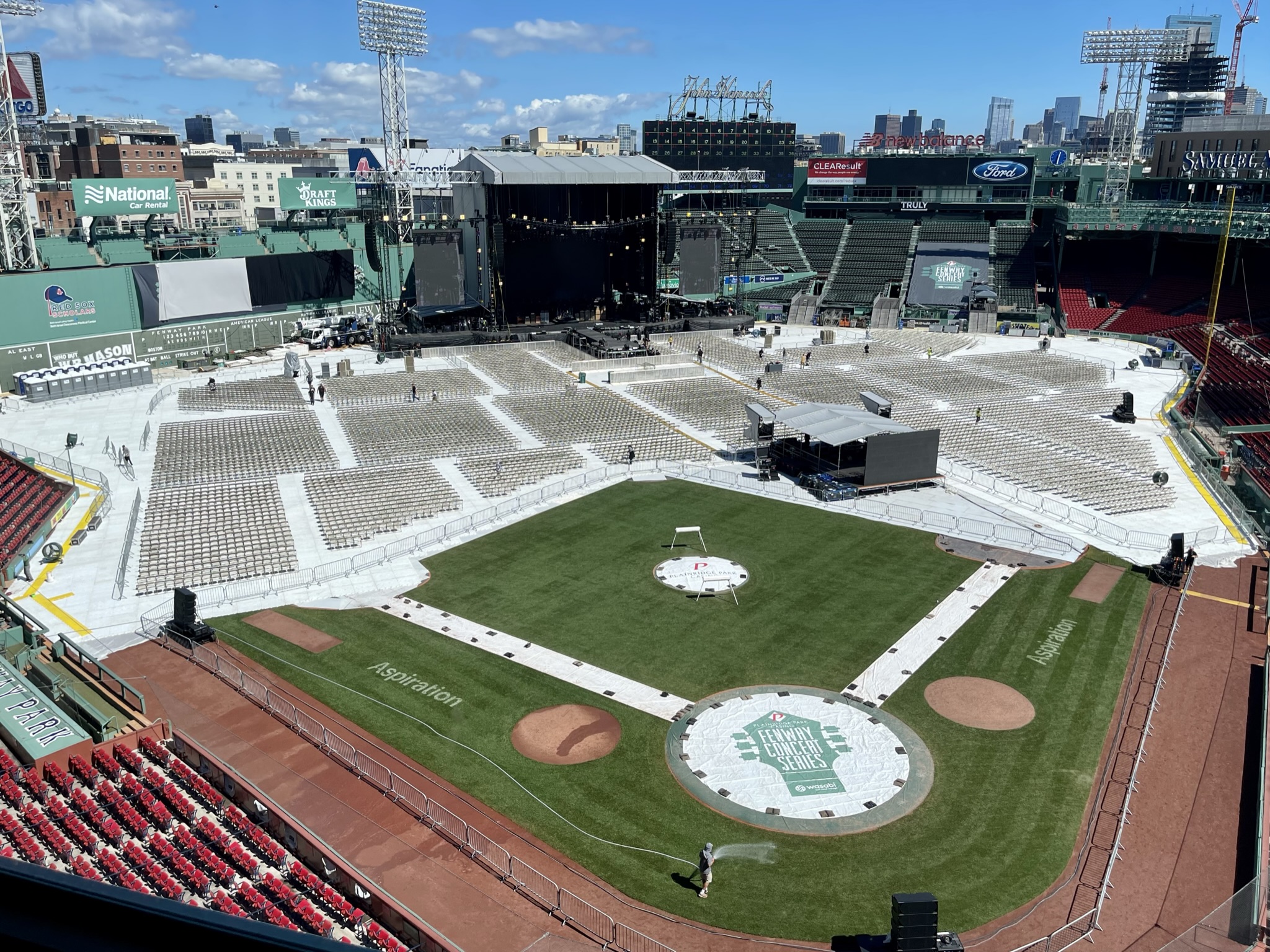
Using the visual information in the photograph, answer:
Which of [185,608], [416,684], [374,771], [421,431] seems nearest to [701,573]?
[416,684]

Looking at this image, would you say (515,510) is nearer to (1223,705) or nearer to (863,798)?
(863,798)

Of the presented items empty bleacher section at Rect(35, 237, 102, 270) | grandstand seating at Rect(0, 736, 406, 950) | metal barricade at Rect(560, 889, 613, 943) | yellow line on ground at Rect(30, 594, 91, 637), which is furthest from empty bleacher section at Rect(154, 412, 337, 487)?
metal barricade at Rect(560, 889, 613, 943)

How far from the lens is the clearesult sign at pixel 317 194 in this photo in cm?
8838

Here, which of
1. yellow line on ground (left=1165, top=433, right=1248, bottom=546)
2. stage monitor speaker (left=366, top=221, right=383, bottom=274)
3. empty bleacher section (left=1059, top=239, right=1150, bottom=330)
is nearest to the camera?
yellow line on ground (left=1165, top=433, right=1248, bottom=546)

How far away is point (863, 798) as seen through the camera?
2298 cm

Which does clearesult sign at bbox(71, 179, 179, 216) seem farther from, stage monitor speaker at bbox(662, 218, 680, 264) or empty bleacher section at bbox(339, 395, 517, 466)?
stage monitor speaker at bbox(662, 218, 680, 264)

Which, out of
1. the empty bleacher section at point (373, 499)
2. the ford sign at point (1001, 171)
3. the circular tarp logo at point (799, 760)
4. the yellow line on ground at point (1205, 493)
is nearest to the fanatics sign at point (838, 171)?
the ford sign at point (1001, 171)

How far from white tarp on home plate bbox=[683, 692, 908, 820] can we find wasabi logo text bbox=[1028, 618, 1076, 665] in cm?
692

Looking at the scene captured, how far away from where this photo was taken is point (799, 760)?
2453cm

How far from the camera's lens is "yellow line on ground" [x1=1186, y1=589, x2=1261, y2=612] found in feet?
Result: 108

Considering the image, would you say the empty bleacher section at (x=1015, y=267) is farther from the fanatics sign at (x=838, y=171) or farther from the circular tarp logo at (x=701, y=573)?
the circular tarp logo at (x=701, y=573)

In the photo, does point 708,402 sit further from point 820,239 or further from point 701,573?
point 820,239

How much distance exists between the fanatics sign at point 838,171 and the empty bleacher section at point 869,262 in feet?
16.4

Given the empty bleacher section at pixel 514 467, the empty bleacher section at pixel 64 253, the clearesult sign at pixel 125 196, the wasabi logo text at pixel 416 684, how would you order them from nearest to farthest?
1. the wasabi logo text at pixel 416 684
2. the empty bleacher section at pixel 514 467
3. the empty bleacher section at pixel 64 253
4. the clearesult sign at pixel 125 196
